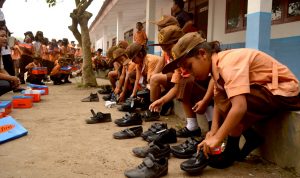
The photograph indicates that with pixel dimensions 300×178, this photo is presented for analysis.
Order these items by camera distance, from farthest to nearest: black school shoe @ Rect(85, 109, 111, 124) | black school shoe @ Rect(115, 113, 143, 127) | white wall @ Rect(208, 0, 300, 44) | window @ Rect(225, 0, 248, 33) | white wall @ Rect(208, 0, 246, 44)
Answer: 1. white wall @ Rect(208, 0, 246, 44)
2. window @ Rect(225, 0, 248, 33)
3. white wall @ Rect(208, 0, 300, 44)
4. black school shoe @ Rect(85, 109, 111, 124)
5. black school shoe @ Rect(115, 113, 143, 127)

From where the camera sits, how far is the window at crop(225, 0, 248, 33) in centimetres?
692

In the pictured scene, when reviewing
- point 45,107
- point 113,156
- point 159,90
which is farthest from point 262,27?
point 45,107

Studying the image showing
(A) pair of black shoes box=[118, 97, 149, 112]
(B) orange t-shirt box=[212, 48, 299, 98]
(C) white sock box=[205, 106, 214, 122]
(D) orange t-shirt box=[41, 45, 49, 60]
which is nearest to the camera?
(B) orange t-shirt box=[212, 48, 299, 98]

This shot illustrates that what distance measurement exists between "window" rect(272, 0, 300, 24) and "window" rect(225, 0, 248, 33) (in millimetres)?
892

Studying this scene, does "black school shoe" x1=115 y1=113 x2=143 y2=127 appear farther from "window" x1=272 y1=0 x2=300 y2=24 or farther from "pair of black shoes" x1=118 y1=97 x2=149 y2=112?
"window" x1=272 y1=0 x2=300 y2=24

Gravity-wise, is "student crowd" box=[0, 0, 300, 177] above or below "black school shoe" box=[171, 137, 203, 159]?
above

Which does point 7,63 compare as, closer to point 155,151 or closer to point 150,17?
point 150,17

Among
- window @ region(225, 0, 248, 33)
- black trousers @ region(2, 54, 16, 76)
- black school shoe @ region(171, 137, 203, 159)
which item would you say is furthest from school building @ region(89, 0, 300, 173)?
black trousers @ region(2, 54, 16, 76)

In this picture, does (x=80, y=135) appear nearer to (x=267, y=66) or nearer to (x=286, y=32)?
(x=267, y=66)

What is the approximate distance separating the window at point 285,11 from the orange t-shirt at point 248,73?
12.1 ft

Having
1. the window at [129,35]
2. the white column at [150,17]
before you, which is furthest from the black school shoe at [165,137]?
the window at [129,35]

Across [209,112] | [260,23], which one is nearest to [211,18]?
[260,23]

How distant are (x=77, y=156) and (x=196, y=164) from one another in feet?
3.42

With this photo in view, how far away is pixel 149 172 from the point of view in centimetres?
218
